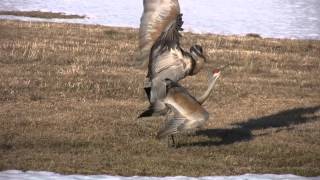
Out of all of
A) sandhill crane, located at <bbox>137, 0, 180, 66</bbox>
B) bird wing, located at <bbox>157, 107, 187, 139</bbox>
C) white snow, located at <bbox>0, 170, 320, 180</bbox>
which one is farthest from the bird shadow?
white snow, located at <bbox>0, 170, 320, 180</bbox>

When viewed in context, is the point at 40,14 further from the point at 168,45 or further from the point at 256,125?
the point at 168,45

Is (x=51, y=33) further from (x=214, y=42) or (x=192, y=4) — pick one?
(x=192, y=4)

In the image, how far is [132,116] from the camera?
16.7m

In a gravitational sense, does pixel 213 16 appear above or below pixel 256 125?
below

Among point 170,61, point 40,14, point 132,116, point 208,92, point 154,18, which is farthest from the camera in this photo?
point 40,14

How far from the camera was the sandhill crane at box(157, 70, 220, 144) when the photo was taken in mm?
12422

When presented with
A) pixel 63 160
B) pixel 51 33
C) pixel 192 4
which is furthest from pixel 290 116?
pixel 192 4

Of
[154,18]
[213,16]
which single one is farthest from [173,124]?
[213,16]

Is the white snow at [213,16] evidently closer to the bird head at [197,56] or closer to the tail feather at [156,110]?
the tail feather at [156,110]

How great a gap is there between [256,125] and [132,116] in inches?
112

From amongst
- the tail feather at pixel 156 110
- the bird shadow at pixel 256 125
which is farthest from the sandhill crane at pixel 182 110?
the bird shadow at pixel 256 125

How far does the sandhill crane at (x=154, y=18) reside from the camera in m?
12.1

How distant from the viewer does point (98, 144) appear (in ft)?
44.0

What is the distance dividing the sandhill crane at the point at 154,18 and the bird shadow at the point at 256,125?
7.50 ft
